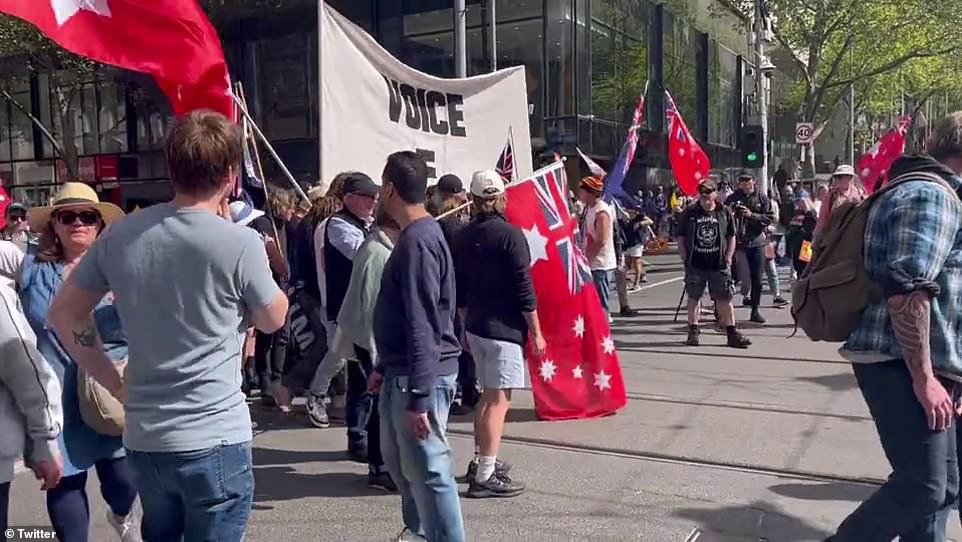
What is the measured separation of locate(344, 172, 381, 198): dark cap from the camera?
17.6 ft

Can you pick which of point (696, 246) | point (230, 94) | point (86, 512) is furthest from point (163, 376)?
point (696, 246)

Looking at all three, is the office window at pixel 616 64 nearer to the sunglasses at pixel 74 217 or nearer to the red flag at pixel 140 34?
the red flag at pixel 140 34

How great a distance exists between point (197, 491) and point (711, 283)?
757cm

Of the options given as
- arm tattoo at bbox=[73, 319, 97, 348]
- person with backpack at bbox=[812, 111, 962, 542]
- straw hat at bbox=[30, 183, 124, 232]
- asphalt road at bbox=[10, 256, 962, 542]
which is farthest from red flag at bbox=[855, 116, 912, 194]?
arm tattoo at bbox=[73, 319, 97, 348]

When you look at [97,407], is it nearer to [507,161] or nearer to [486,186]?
[486,186]

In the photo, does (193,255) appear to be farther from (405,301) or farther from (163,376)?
(405,301)

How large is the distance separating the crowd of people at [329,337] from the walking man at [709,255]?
13.7 feet

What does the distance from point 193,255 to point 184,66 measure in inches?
129

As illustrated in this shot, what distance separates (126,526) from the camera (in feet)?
11.8

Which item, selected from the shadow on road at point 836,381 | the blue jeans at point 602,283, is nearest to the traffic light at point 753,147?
the blue jeans at point 602,283

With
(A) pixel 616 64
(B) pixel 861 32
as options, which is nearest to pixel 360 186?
(A) pixel 616 64

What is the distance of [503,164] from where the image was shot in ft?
26.1

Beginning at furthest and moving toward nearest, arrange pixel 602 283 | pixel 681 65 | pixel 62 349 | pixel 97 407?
pixel 681 65, pixel 602 283, pixel 62 349, pixel 97 407

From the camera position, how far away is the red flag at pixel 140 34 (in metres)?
4.70
